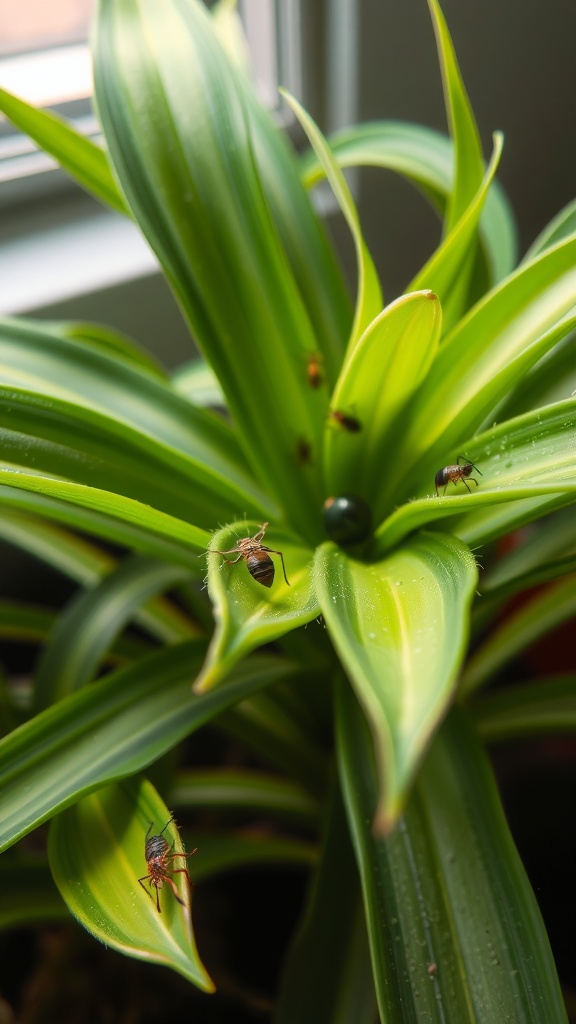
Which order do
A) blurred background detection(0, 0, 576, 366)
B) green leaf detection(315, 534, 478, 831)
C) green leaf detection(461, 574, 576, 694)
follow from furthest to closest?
blurred background detection(0, 0, 576, 366), green leaf detection(461, 574, 576, 694), green leaf detection(315, 534, 478, 831)

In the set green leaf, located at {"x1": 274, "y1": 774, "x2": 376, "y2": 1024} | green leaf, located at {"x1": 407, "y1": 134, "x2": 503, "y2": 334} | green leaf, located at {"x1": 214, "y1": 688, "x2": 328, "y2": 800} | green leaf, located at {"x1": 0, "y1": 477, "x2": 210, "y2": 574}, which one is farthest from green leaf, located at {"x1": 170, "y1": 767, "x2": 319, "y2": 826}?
green leaf, located at {"x1": 407, "y1": 134, "x2": 503, "y2": 334}

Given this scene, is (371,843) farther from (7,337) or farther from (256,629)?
(7,337)

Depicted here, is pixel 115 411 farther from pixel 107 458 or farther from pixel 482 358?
pixel 482 358

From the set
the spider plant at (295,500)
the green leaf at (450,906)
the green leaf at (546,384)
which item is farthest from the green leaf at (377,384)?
the green leaf at (450,906)

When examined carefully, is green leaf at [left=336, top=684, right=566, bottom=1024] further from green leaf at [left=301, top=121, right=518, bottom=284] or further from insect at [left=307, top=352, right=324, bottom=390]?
green leaf at [left=301, top=121, right=518, bottom=284]

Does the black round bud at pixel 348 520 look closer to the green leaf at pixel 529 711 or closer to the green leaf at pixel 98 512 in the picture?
the green leaf at pixel 98 512
